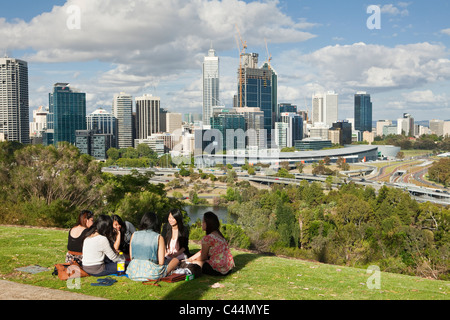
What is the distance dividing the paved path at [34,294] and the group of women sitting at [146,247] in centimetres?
76

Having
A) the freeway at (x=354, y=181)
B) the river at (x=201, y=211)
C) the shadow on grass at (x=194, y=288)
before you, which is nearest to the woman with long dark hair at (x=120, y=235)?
the shadow on grass at (x=194, y=288)

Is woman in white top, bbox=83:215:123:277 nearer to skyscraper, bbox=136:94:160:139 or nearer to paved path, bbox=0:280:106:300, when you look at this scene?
paved path, bbox=0:280:106:300

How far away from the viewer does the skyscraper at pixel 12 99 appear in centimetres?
10694

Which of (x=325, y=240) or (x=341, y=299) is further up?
(x=341, y=299)

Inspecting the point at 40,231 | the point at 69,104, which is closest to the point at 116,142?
the point at 69,104

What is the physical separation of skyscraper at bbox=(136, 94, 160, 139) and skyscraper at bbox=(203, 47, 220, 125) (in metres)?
46.0

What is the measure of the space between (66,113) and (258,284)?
377ft

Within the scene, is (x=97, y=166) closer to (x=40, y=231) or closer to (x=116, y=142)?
(x=40, y=231)

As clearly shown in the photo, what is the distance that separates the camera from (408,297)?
17.3ft

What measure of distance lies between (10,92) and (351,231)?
107 metres

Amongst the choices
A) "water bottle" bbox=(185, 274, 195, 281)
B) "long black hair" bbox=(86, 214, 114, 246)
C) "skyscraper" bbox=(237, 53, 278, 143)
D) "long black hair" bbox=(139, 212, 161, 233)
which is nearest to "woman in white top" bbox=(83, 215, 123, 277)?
"long black hair" bbox=(86, 214, 114, 246)

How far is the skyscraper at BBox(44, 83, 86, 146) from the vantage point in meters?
110

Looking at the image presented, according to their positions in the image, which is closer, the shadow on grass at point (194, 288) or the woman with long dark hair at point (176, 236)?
the shadow on grass at point (194, 288)

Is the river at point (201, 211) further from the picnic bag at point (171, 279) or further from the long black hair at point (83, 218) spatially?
the picnic bag at point (171, 279)
